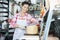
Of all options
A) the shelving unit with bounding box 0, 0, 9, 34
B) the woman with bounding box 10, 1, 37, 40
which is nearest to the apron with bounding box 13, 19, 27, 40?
the woman with bounding box 10, 1, 37, 40

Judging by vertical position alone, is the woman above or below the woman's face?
below

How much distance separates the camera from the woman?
68.9 inches

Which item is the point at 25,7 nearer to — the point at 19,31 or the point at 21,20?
the point at 21,20

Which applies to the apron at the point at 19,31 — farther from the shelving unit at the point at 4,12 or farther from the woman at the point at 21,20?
the shelving unit at the point at 4,12

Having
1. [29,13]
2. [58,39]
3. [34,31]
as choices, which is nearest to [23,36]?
[34,31]

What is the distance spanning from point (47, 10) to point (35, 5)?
13 cm

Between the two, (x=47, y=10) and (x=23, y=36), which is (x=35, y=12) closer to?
(x=47, y=10)

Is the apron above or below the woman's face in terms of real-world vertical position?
below

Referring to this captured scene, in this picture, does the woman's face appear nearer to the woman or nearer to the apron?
the woman

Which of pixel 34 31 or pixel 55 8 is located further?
pixel 34 31

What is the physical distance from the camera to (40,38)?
1.72 metres

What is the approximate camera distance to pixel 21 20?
5.77ft

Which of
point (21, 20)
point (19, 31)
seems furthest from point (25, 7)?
point (19, 31)

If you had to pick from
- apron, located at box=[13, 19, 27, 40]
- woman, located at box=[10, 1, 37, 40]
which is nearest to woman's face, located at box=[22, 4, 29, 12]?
woman, located at box=[10, 1, 37, 40]
